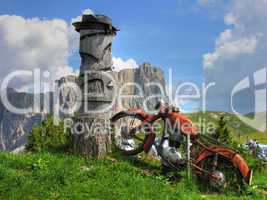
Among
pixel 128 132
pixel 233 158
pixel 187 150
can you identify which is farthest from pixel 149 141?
pixel 233 158

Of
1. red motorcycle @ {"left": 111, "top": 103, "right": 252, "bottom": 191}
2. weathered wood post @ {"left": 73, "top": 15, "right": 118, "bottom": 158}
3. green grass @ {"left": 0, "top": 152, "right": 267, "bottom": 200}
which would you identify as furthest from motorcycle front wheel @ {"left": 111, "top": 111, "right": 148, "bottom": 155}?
green grass @ {"left": 0, "top": 152, "right": 267, "bottom": 200}

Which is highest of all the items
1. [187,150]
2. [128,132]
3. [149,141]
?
[128,132]

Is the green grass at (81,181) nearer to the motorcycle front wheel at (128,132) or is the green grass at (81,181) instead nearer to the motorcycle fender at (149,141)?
the motorcycle fender at (149,141)

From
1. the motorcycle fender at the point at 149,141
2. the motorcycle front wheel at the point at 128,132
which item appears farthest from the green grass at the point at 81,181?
the motorcycle front wheel at the point at 128,132

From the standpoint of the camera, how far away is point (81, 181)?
357 inches

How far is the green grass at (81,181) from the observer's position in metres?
8.30

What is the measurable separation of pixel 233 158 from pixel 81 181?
157 inches

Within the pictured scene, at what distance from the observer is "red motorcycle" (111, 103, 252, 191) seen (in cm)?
1030

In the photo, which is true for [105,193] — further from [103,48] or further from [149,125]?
[103,48]

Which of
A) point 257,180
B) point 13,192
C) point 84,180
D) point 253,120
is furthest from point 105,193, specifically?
point 253,120

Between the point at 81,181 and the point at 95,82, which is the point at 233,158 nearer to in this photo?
the point at 81,181

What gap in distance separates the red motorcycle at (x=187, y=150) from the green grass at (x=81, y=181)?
0.49 m

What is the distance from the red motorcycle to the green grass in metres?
0.49

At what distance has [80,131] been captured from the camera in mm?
11180
